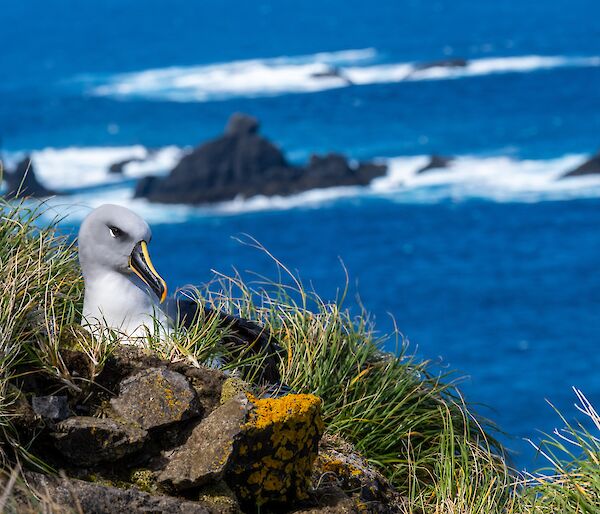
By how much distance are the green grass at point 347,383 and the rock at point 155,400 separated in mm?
176

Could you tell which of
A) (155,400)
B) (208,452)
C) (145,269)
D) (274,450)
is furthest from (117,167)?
(208,452)

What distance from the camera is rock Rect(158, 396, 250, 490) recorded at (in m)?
4.98

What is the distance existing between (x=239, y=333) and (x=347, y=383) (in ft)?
2.36

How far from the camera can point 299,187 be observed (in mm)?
62250

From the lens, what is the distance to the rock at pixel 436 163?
66.0 meters

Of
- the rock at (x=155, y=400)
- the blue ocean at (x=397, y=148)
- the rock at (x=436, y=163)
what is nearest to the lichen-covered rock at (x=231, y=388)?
the rock at (x=155, y=400)

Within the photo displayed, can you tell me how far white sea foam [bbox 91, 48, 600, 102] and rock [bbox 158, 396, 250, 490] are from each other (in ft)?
299

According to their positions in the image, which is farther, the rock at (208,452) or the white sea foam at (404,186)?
the white sea foam at (404,186)

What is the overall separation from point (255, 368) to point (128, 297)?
2.40 ft

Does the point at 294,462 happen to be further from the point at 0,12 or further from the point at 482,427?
the point at 0,12

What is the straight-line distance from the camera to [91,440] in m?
5.01

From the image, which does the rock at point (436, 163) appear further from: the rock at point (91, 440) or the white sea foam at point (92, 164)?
the rock at point (91, 440)

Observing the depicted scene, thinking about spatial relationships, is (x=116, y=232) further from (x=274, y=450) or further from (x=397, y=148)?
(x=397, y=148)

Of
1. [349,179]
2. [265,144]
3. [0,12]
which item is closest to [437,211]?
[349,179]
